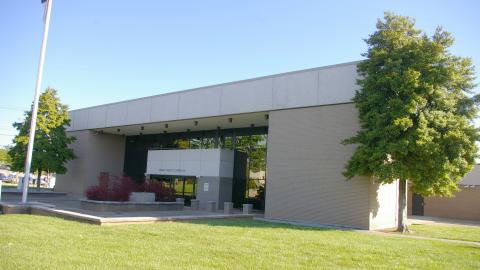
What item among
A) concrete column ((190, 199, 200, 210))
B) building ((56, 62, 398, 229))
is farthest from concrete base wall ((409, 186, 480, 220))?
concrete column ((190, 199, 200, 210))

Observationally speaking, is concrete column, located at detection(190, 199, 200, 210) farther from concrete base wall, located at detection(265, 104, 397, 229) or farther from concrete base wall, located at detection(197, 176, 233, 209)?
concrete base wall, located at detection(265, 104, 397, 229)

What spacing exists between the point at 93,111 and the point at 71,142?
11.2 ft

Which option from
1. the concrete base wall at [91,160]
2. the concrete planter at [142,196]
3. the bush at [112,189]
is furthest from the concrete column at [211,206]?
the concrete base wall at [91,160]

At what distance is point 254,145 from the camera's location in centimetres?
2841

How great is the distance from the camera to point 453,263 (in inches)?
412

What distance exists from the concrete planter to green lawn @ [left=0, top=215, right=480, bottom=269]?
9.36 m

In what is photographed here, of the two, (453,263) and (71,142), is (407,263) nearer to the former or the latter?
(453,263)

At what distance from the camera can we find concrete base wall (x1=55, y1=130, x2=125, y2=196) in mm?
35844

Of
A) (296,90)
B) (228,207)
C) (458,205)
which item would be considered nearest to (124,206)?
(228,207)

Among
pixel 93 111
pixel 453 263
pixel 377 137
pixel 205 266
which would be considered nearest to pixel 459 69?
pixel 377 137

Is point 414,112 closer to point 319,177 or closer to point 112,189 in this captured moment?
point 319,177

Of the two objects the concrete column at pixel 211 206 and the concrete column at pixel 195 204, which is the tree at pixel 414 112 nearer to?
the concrete column at pixel 211 206

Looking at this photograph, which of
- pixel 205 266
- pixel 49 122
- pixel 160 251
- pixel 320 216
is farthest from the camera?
pixel 49 122

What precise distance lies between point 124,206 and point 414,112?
14865 mm
